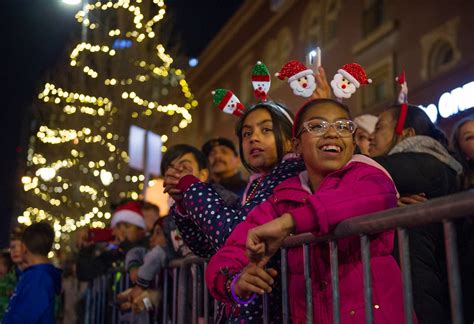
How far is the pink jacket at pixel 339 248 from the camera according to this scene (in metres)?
2.18

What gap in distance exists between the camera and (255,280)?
2.31 metres

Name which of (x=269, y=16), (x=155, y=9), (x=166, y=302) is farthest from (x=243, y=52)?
(x=166, y=302)

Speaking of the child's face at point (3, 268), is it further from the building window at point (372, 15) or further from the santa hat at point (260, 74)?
the building window at point (372, 15)

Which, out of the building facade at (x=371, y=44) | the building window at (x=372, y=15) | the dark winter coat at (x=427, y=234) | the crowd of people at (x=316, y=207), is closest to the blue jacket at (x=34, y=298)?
the crowd of people at (x=316, y=207)

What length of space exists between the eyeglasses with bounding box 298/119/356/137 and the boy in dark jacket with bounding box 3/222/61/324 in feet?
11.8

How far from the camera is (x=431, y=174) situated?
130 inches

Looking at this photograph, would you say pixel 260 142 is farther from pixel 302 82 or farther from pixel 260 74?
pixel 260 74

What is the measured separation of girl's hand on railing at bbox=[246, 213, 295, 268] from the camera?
220 centimetres

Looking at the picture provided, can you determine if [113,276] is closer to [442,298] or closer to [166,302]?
[166,302]

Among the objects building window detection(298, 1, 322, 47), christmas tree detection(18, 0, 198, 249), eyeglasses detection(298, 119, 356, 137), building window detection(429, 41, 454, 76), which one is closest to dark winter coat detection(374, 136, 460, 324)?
eyeglasses detection(298, 119, 356, 137)

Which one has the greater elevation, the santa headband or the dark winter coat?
the santa headband

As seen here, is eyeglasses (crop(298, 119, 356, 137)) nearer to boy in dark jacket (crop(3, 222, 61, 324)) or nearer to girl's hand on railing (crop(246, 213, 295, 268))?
girl's hand on railing (crop(246, 213, 295, 268))

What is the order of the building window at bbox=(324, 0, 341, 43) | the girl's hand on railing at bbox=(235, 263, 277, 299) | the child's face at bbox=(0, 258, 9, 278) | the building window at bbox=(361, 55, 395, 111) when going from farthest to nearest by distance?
the building window at bbox=(324, 0, 341, 43) → the building window at bbox=(361, 55, 395, 111) → the child's face at bbox=(0, 258, 9, 278) → the girl's hand on railing at bbox=(235, 263, 277, 299)

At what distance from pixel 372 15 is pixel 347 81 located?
53.3 feet
